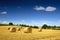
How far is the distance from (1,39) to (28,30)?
6.42 meters

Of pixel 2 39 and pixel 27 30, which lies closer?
pixel 2 39

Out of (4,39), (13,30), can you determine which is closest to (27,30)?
(13,30)

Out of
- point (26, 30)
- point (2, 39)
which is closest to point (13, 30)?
point (26, 30)

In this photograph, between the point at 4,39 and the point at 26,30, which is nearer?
the point at 4,39

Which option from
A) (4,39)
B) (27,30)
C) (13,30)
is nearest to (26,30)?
(27,30)

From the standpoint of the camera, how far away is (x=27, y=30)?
15109 mm

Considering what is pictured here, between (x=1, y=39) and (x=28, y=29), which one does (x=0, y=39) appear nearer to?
(x=1, y=39)

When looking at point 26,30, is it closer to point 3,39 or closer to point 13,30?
point 13,30

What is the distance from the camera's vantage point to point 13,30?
1577cm

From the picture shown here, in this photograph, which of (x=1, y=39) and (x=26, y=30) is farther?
(x=26, y=30)

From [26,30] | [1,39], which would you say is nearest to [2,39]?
[1,39]

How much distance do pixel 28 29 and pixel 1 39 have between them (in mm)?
6524

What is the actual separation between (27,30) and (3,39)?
6232 mm

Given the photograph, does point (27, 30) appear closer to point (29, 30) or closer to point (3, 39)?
point (29, 30)
